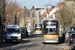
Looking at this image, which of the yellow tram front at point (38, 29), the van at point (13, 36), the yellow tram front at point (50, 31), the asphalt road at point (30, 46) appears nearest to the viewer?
the asphalt road at point (30, 46)

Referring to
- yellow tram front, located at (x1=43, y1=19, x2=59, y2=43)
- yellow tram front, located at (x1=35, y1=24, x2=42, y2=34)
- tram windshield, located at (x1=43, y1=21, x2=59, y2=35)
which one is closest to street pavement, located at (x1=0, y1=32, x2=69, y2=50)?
yellow tram front, located at (x1=43, y1=19, x2=59, y2=43)

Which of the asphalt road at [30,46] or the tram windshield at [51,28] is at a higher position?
the tram windshield at [51,28]

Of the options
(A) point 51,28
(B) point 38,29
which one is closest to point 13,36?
(A) point 51,28

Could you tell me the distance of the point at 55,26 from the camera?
68.3ft

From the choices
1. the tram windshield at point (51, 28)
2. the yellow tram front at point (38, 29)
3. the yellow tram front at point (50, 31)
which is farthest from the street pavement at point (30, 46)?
the yellow tram front at point (38, 29)

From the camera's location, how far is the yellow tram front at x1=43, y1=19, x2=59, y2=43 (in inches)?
792

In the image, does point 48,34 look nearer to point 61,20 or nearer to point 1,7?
point 1,7

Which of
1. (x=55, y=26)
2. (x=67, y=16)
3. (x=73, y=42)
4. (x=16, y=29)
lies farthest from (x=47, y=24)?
(x=67, y=16)

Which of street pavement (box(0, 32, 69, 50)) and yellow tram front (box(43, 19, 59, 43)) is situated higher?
yellow tram front (box(43, 19, 59, 43))

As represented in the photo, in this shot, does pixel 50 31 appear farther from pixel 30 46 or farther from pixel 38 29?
pixel 38 29

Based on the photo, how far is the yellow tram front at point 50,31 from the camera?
20125 millimetres

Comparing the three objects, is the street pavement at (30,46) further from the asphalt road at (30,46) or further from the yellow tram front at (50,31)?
the yellow tram front at (50,31)

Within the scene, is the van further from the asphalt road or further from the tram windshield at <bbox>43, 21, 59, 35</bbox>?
the tram windshield at <bbox>43, 21, 59, 35</bbox>

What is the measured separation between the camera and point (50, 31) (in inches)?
806
